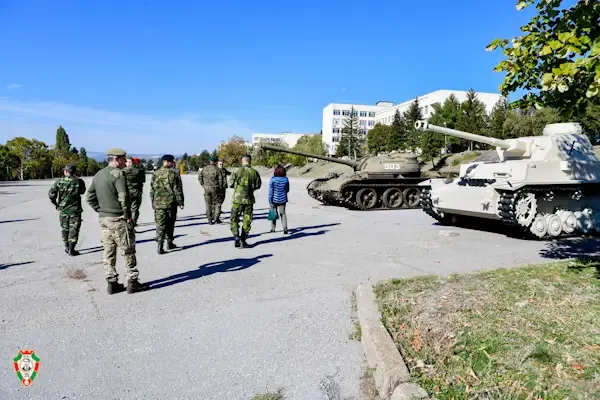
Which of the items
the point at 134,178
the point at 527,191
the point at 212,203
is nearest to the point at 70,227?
the point at 134,178

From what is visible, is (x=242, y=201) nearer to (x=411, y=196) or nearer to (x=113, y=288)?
(x=113, y=288)

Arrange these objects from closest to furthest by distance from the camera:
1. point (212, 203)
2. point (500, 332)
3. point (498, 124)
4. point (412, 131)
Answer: point (500, 332)
point (212, 203)
point (498, 124)
point (412, 131)

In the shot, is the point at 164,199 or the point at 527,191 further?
the point at 527,191

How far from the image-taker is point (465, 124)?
50875mm

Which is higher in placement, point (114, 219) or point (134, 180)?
point (134, 180)

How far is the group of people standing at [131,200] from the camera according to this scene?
17.9ft

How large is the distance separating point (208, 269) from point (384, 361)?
13.2ft

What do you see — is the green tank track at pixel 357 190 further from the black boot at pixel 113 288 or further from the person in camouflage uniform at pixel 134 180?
Result: the black boot at pixel 113 288

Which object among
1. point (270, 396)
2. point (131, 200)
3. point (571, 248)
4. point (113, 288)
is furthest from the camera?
point (571, 248)

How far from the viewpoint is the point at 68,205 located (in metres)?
8.06

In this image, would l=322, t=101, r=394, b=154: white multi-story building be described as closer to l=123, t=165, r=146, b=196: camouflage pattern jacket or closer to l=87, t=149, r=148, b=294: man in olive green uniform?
l=123, t=165, r=146, b=196: camouflage pattern jacket

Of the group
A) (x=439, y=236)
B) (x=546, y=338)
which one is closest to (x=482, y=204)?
(x=439, y=236)

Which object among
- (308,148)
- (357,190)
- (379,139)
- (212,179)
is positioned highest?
(379,139)

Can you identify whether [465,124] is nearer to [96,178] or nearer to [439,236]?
[439,236]
